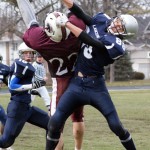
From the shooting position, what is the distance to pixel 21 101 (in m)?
7.09

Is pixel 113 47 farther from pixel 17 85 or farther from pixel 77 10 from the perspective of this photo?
pixel 17 85

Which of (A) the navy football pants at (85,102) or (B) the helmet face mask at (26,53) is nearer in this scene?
(A) the navy football pants at (85,102)

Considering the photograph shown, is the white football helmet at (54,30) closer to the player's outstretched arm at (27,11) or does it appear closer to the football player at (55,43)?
the football player at (55,43)

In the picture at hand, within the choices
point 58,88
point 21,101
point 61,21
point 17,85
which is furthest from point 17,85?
point 61,21

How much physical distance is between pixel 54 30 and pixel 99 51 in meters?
0.63

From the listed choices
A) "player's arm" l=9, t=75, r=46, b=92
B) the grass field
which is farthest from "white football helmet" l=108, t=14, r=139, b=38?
the grass field

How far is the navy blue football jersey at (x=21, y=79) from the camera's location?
23.0ft

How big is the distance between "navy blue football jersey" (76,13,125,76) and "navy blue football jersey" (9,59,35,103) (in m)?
0.95

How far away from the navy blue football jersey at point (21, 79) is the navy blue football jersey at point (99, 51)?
3.12 ft

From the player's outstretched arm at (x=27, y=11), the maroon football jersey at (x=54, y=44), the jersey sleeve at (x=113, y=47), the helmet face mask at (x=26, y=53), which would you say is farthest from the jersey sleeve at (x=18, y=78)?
the jersey sleeve at (x=113, y=47)

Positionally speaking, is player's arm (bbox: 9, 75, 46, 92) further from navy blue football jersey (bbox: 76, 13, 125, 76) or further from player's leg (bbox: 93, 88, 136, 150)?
player's leg (bbox: 93, 88, 136, 150)

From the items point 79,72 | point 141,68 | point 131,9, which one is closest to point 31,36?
point 79,72

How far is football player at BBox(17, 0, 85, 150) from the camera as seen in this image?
615 centimetres

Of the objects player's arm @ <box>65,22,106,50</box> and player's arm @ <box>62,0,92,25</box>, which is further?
player's arm @ <box>62,0,92,25</box>
